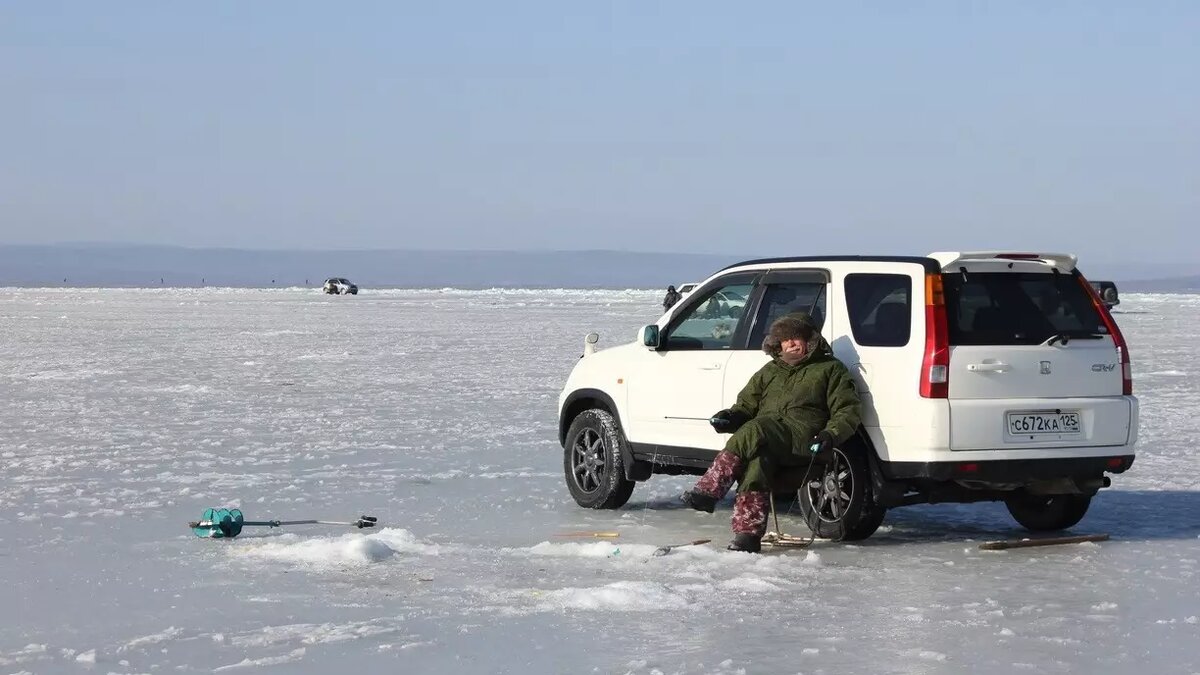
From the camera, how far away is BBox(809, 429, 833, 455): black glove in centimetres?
886

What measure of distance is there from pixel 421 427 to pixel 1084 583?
9.18 metres

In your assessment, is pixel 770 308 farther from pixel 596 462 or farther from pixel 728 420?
pixel 596 462

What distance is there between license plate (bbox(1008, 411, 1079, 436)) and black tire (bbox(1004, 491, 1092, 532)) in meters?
0.83

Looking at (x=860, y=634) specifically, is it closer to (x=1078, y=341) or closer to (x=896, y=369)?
(x=896, y=369)

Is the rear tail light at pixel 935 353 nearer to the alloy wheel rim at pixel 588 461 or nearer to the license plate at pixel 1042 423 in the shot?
the license plate at pixel 1042 423

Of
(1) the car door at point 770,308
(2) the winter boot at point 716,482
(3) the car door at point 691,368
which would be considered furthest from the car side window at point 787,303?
(2) the winter boot at point 716,482

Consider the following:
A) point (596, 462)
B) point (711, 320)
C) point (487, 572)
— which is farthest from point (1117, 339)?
point (487, 572)

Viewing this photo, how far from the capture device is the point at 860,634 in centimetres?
692

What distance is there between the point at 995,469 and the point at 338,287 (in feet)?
339

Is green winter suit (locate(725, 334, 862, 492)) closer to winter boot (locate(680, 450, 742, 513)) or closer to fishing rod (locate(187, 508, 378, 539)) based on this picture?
winter boot (locate(680, 450, 742, 513))

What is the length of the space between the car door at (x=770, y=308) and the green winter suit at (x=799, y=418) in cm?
53

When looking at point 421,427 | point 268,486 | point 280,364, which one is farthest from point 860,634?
point 280,364

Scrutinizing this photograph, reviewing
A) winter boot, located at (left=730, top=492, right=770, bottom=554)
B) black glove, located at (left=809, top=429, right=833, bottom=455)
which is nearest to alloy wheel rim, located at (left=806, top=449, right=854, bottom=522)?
black glove, located at (left=809, top=429, right=833, bottom=455)

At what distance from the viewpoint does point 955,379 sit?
9.00m
